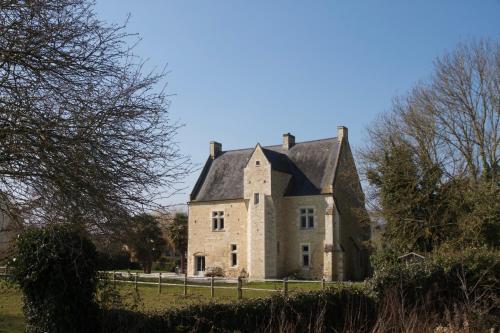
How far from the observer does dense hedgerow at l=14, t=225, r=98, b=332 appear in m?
7.28

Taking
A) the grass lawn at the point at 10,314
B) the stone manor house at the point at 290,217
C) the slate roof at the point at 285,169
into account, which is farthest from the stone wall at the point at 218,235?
the grass lawn at the point at 10,314

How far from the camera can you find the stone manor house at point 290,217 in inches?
1200

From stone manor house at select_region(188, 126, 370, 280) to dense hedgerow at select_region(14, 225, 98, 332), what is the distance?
2278 cm

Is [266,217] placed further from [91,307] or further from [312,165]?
[91,307]

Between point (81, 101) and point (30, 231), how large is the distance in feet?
6.48

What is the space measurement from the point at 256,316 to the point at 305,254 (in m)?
22.5

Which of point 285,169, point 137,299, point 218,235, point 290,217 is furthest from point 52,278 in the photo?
point 218,235

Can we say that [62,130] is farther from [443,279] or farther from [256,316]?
[443,279]

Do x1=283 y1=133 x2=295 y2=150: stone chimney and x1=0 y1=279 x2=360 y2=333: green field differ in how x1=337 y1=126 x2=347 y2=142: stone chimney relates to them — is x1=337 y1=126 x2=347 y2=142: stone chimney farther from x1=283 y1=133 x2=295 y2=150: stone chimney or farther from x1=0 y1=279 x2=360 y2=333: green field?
x1=0 y1=279 x2=360 y2=333: green field

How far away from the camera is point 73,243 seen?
7.18 meters

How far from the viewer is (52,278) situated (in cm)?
732

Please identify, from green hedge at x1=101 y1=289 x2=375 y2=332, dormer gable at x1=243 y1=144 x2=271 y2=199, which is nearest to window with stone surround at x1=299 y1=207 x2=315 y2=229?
dormer gable at x1=243 y1=144 x2=271 y2=199

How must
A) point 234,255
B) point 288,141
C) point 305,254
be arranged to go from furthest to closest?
1. point 288,141
2. point 234,255
3. point 305,254

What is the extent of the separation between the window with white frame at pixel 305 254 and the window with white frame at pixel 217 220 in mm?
5641
